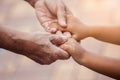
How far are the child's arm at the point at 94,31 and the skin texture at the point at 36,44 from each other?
0.36ft

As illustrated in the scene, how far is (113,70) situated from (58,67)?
45cm

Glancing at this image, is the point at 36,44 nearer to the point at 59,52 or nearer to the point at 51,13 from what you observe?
the point at 59,52

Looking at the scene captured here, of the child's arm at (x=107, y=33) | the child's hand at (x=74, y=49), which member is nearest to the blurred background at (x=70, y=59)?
the child's arm at (x=107, y=33)

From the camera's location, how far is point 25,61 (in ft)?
5.77

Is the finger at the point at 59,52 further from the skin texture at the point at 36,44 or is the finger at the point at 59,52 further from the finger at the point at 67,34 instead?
the finger at the point at 67,34

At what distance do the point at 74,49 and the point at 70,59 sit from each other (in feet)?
1.09

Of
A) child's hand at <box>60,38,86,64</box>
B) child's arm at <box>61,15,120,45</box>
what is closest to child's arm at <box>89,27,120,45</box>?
child's arm at <box>61,15,120,45</box>

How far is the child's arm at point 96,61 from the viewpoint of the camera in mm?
1304

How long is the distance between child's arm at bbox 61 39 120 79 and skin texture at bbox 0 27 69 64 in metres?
0.03

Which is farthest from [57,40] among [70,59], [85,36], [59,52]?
[70,59]

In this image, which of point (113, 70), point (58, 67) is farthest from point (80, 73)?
point (113, 70)

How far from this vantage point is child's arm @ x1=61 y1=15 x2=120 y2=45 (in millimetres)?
1466

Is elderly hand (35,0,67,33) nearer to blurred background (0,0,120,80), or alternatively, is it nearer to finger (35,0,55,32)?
finger (35,0,55,32)

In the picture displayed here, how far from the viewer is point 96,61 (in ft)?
4.34
